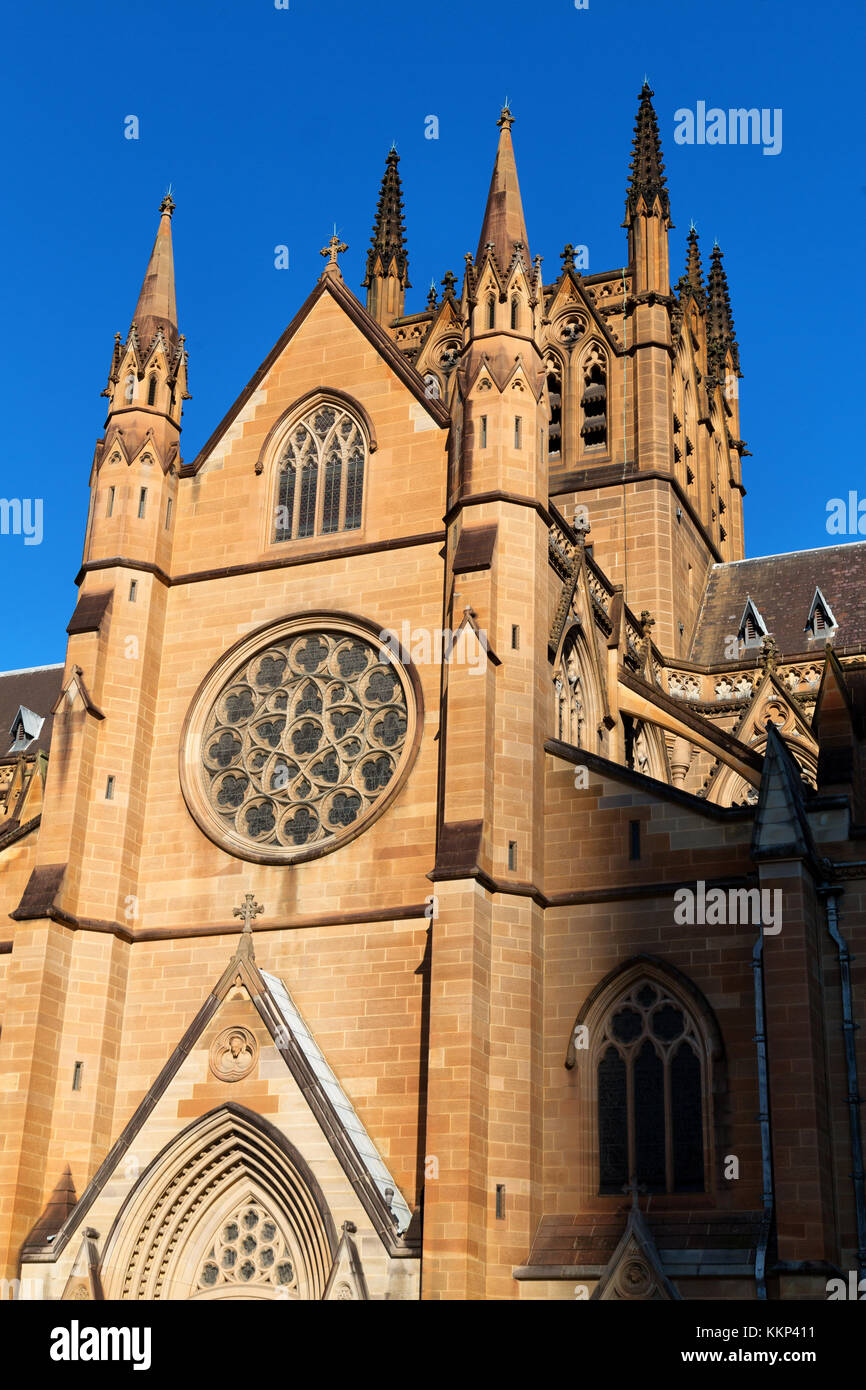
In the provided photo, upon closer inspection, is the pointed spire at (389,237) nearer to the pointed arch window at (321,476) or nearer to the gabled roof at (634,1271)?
the pointed arch window at (321,476)

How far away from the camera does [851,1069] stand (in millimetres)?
19922

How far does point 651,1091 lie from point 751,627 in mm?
19831

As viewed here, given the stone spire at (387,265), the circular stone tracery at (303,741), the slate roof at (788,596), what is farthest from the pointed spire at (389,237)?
the circular stone tracery at (303,741)

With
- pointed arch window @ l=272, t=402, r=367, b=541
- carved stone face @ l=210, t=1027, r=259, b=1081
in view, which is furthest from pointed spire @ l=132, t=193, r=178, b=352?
carved stone face @ l=210, t=1027, r=259, b=1081

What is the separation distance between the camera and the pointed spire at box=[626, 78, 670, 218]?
40719mm

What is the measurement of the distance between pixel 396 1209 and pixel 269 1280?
200 centimetres

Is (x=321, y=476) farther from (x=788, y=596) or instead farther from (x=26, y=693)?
(x=26, y=693)

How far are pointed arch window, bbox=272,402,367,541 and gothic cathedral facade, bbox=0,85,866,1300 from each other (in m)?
0.06

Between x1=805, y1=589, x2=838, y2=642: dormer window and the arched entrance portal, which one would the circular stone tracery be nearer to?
the arched entrance portal

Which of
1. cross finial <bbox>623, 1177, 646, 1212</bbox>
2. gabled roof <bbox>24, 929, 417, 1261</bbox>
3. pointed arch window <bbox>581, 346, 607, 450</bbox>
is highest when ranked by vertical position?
pointed arch window <bbox>581, 346, 607, 450</bbox>

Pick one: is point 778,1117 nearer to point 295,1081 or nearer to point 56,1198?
point 295,1081

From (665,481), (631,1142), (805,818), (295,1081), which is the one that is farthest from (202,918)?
(665,481)

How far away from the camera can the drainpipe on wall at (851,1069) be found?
755 inches

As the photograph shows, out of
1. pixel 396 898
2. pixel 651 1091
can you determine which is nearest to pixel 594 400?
pixel 396 898
